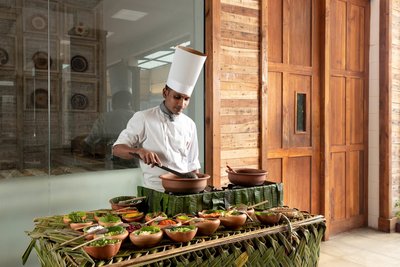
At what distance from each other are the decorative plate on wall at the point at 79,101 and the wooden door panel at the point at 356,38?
11.9 feet

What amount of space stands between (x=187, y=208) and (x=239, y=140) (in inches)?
74.7

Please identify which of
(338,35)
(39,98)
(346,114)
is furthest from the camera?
(346,114)

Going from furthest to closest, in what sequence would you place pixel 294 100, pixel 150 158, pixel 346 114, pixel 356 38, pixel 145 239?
pixel 356 38, pixel 346 114, pixel 294 100, pixel 150 158, pixel 145 239

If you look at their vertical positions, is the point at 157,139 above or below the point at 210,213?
above

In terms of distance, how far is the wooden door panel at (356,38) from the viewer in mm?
4848

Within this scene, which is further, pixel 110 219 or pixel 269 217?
pixel 269 217

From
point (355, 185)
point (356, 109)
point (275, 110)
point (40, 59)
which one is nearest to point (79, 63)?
point (40, 59)

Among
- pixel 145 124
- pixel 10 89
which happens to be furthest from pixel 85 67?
pixel 145 124

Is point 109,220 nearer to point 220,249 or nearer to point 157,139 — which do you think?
point 220,249

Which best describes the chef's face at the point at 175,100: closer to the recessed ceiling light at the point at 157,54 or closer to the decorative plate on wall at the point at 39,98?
the recessed ceiling light at the point at 157,54

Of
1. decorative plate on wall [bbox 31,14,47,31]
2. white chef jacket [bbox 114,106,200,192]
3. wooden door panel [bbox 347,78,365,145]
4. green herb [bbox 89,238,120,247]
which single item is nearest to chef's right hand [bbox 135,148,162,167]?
white chef jacket [bbox 114,106,200,192]

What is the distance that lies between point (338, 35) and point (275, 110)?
1534 mm

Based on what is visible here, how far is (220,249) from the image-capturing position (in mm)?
1528

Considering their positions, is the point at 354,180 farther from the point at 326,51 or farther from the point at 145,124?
the point at 145,124
